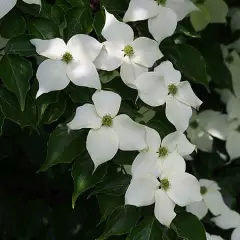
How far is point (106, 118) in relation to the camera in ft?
3.02

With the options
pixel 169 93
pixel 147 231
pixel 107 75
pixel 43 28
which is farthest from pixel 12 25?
pixel 147 231

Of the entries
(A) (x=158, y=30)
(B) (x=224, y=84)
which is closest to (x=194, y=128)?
(B) (x=224, y=84)

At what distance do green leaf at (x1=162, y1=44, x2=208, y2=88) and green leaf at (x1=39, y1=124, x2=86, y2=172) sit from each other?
256 millimetres

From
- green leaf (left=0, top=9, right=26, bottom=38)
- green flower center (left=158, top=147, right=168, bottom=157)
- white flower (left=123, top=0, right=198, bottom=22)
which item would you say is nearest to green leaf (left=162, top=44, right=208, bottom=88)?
white flower (left=123, top=0, right=198, bottom=22)

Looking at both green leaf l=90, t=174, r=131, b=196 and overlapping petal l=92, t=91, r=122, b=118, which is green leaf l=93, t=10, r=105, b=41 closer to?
overlapping petal l=92, t=91, r=122, b=118

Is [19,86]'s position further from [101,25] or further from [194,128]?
[194,128]

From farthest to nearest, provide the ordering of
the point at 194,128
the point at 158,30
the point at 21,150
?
the point at 194,128, the point at 21,150, the point at 158,30

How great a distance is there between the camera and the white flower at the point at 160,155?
3.06 feet

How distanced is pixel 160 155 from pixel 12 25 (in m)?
0.31

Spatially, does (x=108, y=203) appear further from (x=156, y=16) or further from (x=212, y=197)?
(x=212, y=197)

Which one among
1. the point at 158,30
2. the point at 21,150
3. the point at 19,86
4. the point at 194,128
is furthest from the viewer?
the point at 194,128

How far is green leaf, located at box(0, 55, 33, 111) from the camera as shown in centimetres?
90

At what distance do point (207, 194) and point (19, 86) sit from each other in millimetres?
598

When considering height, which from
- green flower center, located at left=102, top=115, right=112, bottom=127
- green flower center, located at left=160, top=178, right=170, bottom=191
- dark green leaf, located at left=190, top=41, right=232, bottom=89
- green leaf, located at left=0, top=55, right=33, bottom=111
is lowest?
dark green leaf, located at left=190, top=41, right=232, bottom=89
